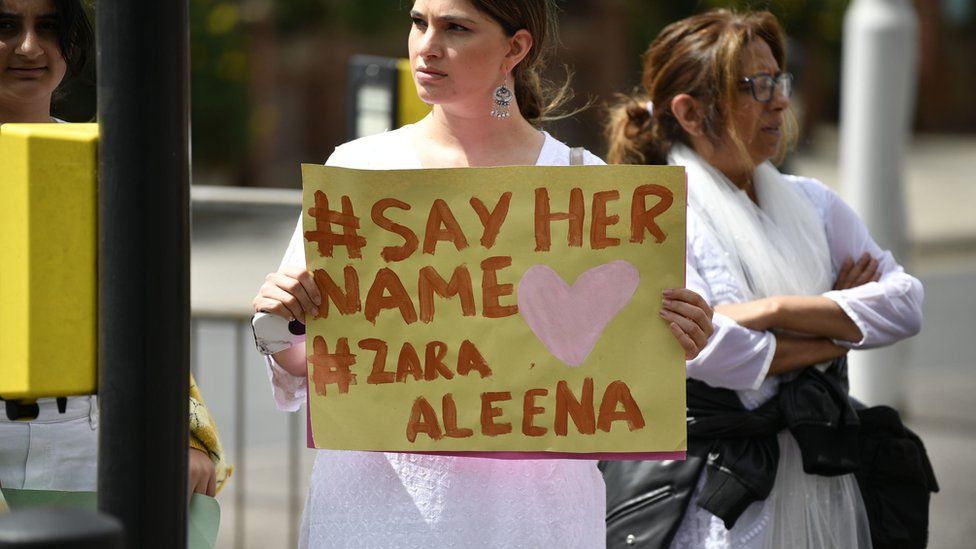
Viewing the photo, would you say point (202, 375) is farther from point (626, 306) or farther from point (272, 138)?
point (272, 138)

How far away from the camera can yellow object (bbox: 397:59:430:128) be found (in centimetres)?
448

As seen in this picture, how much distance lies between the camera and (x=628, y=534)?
124 inches

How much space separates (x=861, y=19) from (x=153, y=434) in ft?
19.7

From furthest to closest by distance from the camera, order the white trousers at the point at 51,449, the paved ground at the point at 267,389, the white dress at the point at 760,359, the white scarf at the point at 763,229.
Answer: the paved ground at the point at 267,389
the white scarf at the point at 763,229
the white dress at the point at 760,359
the white trousers at the point at 51,449

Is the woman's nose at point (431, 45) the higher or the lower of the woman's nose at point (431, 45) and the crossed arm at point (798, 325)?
the higher

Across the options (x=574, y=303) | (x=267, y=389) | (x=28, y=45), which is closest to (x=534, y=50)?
(x=574, y=303)

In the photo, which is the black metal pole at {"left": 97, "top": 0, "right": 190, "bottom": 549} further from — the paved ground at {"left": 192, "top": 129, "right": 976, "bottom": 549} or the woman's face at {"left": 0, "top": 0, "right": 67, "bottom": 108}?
the paved ground at {"left": 192, "top": 129, "right": 976, "bottom": 549}

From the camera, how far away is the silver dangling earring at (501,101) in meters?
2.66

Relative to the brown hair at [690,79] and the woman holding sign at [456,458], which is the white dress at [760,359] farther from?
the woman holding sign at [456,458]

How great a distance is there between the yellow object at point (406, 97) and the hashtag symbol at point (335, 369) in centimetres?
203

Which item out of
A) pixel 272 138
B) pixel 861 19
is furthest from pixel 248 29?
pixel 861 19

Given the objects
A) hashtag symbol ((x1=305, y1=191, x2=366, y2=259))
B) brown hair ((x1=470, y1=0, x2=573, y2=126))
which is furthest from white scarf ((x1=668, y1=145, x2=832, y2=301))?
hashtag symbol ((x1=305, y1=191, x2=366, y2=259))

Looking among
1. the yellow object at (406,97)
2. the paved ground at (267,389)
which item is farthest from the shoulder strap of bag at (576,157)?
the paved ground at (267,389)

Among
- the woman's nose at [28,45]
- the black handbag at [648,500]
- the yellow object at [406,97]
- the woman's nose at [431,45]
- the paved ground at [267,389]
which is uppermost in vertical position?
the woman's nose at [431,45]
